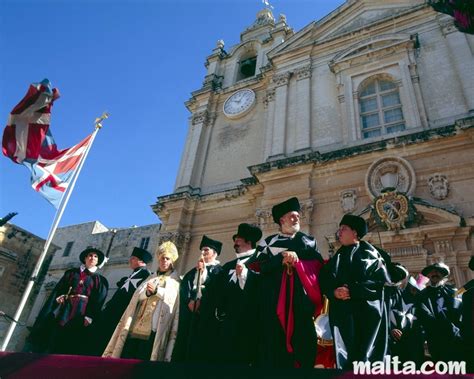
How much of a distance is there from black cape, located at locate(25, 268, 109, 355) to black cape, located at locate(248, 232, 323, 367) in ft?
9.97

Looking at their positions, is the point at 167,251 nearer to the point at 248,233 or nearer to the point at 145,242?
the point at 248,233

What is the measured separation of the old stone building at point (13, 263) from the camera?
2094cm

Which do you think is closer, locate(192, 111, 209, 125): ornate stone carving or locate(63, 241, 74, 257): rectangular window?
locate(192, 111, 209, 125): ornate stone carving

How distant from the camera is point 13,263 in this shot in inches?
845

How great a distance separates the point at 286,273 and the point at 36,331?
4227mm

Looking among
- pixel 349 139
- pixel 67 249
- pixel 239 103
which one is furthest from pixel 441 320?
pixel 67 249

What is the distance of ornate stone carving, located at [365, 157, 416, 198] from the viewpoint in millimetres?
9383

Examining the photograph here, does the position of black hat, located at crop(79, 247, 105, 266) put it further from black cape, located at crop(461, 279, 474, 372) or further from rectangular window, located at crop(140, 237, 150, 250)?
rectangular window, located at crop(140, 237, 150, 250)

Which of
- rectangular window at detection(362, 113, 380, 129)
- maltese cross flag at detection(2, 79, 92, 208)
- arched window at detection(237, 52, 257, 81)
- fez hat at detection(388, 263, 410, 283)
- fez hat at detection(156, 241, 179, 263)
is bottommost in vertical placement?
fez hat at detection(388, 263, 410, 283)

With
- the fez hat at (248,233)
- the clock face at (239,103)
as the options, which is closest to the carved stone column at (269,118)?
the clock face at (239,103)

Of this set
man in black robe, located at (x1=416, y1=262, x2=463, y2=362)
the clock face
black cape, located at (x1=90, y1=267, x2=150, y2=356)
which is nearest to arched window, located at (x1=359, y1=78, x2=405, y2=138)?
the clock face

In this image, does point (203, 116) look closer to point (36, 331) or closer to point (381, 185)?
point (381, 185)

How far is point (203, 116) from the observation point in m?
16.7

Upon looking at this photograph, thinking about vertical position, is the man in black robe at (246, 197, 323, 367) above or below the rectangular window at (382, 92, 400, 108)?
below
